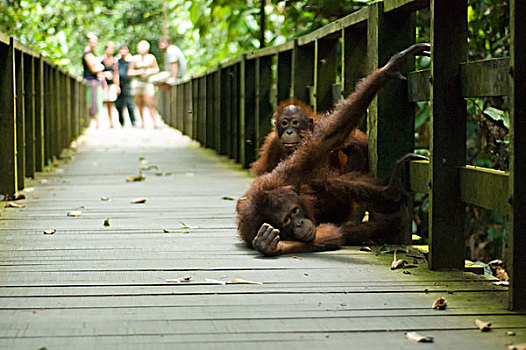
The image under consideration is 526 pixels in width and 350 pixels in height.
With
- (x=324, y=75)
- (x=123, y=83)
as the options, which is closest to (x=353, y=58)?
(x=324, y=75)

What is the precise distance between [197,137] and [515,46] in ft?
35.2

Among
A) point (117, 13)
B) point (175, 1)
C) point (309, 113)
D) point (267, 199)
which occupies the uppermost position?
point (117, 13)

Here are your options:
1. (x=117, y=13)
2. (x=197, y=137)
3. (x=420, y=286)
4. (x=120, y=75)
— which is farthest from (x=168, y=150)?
(x=117, y=13)

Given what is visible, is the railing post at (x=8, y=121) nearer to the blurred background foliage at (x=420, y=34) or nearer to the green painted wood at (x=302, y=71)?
the green painted wood at (x=302, y=71)

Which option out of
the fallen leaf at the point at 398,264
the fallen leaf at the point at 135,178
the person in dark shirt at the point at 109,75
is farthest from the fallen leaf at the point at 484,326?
the person in dark shirt at the point at 109,75

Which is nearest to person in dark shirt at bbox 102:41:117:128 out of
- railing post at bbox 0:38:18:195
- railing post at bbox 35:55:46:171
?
railing post at bbox 35:55:46:171

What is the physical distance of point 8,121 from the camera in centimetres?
596

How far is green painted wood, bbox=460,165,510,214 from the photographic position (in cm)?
306

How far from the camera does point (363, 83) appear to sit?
3971 millimetres

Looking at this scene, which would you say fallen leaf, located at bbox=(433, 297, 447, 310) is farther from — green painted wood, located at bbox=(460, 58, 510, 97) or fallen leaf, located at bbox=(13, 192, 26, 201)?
fallen leaf, located at bbox=(13, 192, 26, 201)

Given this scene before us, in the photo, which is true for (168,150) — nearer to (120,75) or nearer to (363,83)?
(120,75)

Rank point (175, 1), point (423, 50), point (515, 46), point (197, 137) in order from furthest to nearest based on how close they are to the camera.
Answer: point (197, 137), point (175, 1), point (423, 50), point (515, 46)

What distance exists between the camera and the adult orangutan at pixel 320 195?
3.93m

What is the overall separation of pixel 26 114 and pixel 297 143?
3441 mm
